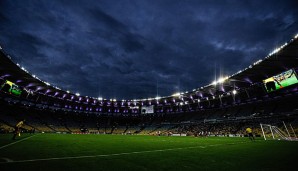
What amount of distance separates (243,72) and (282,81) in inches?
469

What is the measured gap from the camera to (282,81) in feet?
93.7

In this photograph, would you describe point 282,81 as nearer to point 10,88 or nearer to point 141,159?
point 141,159

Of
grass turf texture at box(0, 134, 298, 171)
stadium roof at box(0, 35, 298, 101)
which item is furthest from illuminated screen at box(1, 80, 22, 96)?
grass turf texture at box(0, 134, 298, 171)

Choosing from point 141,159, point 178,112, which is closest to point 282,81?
point 141,159

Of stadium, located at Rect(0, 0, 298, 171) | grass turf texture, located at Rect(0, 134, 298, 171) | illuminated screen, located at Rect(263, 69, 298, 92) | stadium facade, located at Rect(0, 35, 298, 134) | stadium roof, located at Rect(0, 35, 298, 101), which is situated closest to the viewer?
grass turf texture, located at Rect(0, 134, 298, 171)

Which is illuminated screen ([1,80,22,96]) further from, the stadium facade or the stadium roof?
the stadium roof

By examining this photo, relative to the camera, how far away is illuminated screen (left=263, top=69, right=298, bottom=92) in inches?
1065

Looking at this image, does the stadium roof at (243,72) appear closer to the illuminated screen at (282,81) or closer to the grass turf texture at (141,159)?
the illuminated screen at (282,81)

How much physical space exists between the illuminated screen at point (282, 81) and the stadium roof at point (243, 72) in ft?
13.4

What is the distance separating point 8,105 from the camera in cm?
5197

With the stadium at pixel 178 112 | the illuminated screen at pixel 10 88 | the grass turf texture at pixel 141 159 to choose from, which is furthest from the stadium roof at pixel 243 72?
the grass turf texture at pixel 141 159

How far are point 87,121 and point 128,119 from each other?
872 inches

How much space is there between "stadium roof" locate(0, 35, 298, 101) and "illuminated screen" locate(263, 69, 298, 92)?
4.08 m

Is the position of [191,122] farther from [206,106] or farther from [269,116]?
[269,116]
